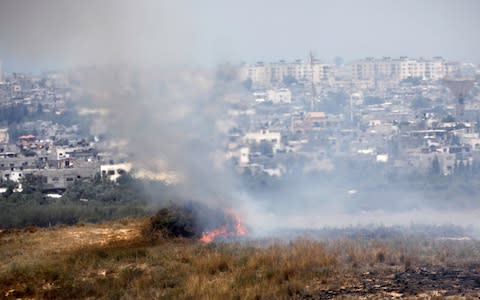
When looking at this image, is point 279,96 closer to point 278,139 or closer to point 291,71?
point 291,71

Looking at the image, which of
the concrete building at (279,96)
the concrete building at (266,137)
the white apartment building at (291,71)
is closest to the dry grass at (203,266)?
the concrete building at (266,137)

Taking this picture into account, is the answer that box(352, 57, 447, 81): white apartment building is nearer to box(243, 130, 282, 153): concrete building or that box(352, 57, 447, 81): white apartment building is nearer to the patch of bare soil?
box(243, 130, 282, 153): concrete building

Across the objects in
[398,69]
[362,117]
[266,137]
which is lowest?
[266,137]

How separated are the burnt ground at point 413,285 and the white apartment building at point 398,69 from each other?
121670mm

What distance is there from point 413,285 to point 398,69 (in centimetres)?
13568

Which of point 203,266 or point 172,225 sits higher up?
point 172,225

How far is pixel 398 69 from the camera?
150 metres

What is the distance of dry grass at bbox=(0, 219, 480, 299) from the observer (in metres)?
17.2

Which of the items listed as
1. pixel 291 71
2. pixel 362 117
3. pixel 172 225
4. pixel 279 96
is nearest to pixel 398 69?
pixel 291 71

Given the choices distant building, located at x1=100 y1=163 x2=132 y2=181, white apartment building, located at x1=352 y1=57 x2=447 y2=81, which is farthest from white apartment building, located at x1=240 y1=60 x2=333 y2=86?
distant building, located at x1=100 y1=163 x2=132 y2=181

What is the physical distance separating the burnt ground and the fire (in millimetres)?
9009

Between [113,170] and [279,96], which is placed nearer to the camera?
[113,170]

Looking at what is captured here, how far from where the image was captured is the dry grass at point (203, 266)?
1719 cm

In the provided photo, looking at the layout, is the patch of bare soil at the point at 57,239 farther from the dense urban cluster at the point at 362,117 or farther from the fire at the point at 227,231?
the dense urban cluster at the point at 362,117
